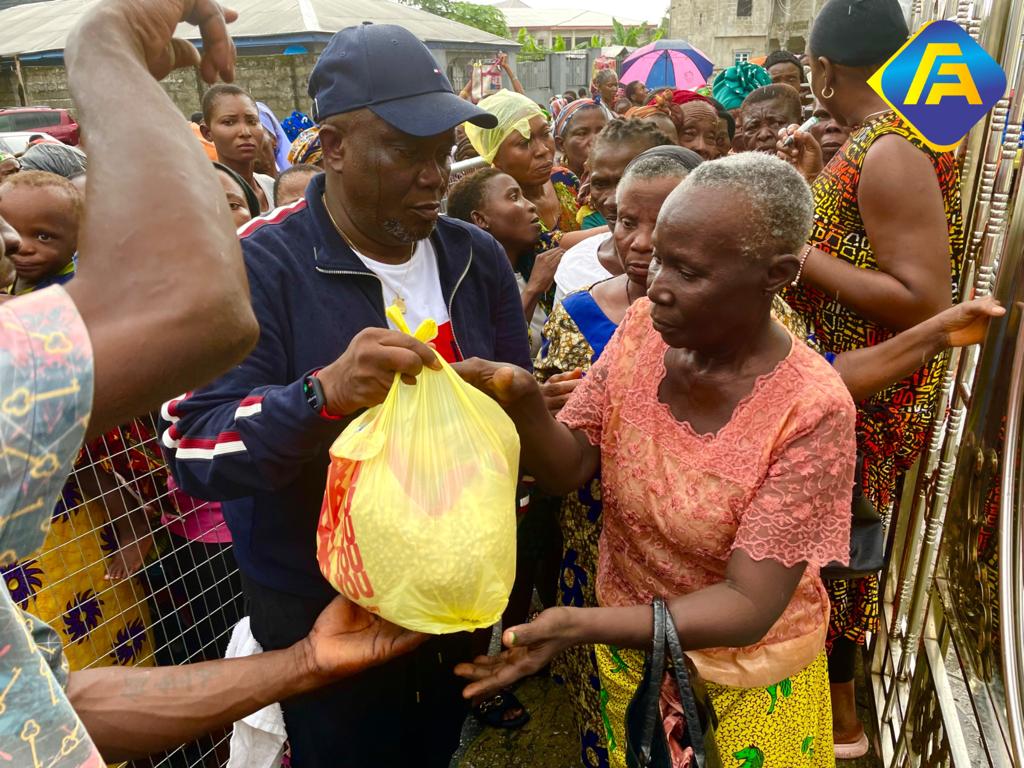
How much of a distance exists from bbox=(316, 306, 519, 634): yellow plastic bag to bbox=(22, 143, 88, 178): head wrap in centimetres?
295

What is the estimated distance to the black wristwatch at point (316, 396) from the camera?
1519 mm

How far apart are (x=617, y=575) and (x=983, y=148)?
1.59 meters

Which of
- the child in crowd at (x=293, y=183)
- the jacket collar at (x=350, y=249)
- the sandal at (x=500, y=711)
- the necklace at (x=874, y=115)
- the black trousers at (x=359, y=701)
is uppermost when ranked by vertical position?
the necklace at (x=874, y=115)

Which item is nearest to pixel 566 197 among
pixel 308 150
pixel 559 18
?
pixel 308 150

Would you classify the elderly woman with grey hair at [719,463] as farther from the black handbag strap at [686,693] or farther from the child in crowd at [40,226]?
the child in crowd at [40,226]

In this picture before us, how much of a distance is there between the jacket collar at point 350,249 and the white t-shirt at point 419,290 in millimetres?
28

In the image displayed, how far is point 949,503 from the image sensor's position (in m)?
2.27

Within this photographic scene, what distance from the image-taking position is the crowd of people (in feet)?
2.37

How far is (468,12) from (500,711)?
4583cm

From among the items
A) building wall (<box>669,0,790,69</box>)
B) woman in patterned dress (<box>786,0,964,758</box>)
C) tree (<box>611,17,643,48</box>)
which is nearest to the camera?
woman in patterned dress (<box>786,0,964,758</box>)

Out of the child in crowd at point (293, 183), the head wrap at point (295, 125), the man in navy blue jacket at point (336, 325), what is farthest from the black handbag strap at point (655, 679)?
the head wrap at point (295, 125)

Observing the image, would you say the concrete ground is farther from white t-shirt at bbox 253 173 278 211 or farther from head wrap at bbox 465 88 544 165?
white t-shirt at bbox 253 173 278 211

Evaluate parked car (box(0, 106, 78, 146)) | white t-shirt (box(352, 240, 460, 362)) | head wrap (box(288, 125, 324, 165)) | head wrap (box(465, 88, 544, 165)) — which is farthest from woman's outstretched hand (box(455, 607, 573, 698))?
parked car (box(0, 106, 78, 146))

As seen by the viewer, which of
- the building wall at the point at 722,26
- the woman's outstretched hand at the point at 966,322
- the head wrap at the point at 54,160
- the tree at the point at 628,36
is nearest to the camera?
the woman's outstretched hand at the point at 966,322
